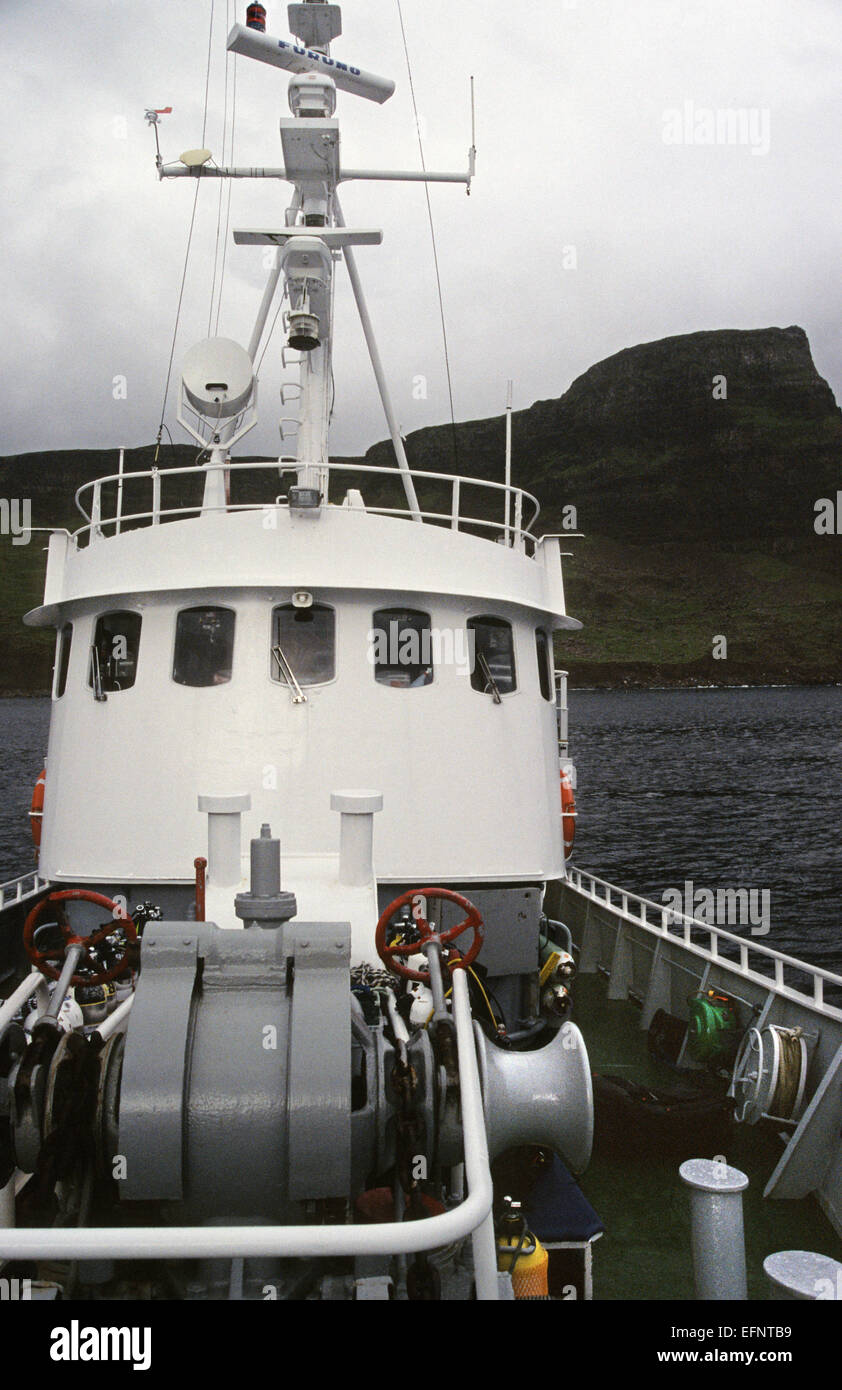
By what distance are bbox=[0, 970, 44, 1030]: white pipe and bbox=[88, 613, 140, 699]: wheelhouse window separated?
4.56m

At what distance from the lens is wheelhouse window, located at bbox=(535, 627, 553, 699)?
11.2 m

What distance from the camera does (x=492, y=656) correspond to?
1014cm

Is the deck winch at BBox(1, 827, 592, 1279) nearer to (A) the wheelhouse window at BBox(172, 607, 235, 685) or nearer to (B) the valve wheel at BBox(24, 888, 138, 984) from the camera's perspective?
(B) the valve wheel at BBox(24, 888, 138, 984)

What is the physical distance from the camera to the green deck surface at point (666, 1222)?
670 centimetres

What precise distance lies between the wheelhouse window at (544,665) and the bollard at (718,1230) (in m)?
6.51

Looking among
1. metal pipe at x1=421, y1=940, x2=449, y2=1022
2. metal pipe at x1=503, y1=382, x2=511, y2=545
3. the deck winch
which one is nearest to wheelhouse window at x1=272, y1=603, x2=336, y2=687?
metal pipe at x1=503, y1=382, x2=511, y2=545

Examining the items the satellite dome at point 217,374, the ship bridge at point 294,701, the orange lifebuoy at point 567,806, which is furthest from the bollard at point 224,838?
the satellite dome at point 217,374

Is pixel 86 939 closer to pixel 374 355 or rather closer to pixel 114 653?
pixel 114 653

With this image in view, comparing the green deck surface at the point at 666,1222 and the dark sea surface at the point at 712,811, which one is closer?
the green deck surface at the point at 666,1222

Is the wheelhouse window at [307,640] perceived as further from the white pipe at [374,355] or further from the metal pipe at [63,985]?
the metal pipe at [63,985]

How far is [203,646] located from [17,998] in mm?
5086
